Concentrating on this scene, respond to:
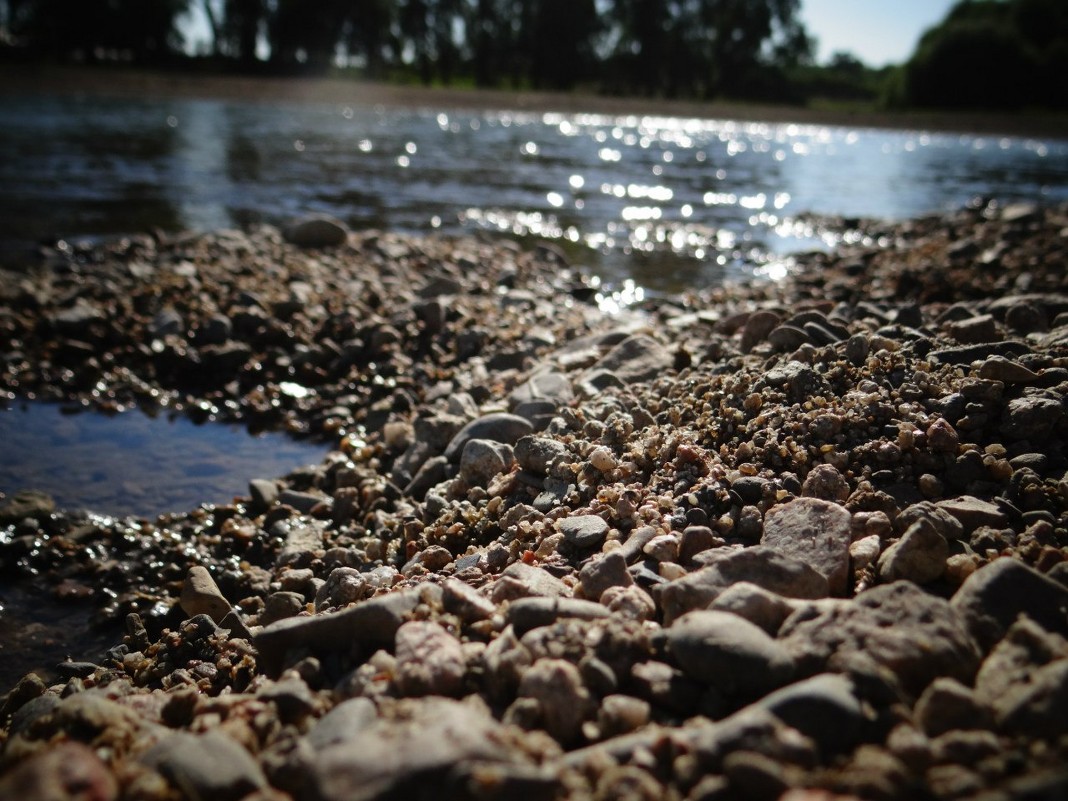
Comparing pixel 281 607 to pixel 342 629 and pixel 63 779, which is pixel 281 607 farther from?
pixel 63 779

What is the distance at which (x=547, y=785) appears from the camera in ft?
4.48

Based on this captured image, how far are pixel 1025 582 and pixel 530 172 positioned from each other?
17.0 meters

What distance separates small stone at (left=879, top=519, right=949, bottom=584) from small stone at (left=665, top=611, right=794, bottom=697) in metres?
0.58

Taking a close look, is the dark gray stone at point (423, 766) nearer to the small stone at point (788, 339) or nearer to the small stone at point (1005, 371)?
the small stone at point (1005, 371)

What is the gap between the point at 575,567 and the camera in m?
2.44

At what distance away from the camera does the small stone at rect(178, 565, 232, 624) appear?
3016 mm

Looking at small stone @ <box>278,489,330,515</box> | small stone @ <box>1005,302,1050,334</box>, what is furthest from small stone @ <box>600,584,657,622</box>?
small stone @ <box>1005,302,1050,334</box>

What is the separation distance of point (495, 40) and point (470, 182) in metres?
59.3

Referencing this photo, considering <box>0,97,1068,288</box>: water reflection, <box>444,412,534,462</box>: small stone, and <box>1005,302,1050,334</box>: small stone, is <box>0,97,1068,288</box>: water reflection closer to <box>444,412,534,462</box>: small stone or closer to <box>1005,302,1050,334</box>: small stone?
<box>1005,302,1050,334</box>: small stone

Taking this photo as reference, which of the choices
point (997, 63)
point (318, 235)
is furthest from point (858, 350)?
point (997, 63)

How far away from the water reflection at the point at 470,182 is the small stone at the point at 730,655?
6836mm

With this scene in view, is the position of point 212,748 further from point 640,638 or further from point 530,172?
point 530,172

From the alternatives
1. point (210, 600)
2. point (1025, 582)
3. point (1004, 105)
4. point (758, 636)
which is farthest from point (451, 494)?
point (1004, 105)

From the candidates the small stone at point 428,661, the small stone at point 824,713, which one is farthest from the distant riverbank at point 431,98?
the small stone at point 824,713
